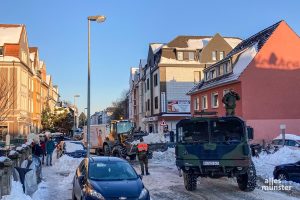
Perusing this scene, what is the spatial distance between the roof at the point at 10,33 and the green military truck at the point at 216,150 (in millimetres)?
42195

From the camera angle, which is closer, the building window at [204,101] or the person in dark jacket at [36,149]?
the person in dark jacket at [36,149]

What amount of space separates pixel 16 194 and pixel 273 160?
1588 cm

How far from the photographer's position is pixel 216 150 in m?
14.3

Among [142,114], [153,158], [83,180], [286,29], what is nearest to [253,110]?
[286,29]

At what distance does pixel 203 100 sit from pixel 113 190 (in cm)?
3621

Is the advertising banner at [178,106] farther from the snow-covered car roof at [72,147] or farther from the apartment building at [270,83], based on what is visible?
the snow-covered car roof at [72,147]

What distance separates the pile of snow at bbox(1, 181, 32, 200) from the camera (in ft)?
34.5

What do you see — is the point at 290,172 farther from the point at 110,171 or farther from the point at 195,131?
the point at 110,171

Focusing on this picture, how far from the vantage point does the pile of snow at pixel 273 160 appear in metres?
20.4

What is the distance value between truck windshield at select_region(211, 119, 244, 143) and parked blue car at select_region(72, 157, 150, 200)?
393 cm

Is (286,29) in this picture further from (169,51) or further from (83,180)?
(83,180)

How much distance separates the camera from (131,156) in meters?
28.8

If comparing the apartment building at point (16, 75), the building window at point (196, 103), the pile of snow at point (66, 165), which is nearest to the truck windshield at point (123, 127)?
the pile of snow at point (66, 165)

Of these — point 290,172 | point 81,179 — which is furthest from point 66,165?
point 81,179
